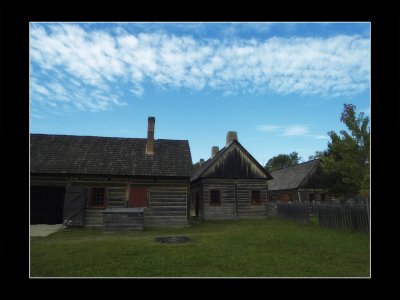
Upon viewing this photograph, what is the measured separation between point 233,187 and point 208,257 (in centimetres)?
1545

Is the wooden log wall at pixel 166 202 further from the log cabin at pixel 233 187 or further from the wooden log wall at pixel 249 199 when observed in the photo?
the wooden log wall at pixel 249 199

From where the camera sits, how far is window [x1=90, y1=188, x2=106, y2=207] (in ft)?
59.4

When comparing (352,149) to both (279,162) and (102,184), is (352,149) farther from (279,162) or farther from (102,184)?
(279,162)

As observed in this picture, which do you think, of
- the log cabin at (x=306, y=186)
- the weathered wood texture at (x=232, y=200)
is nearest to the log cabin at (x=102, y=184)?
the weathered wood texture at (x=232, y=200)

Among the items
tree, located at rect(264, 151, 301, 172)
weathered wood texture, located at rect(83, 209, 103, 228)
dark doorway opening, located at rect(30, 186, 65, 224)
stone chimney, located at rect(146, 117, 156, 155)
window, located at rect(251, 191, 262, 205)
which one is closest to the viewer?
weathered wood texture, located at rect(83, 209, 103, 228)

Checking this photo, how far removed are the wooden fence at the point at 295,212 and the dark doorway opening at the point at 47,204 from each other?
1564 centimetres

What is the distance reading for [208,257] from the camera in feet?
29.0

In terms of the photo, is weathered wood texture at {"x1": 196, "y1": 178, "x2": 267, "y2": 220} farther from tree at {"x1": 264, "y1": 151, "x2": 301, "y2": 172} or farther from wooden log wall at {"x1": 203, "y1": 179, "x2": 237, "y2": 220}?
tree at {"x1": 264, "y1": 151, "x2": 301, "y2": 172}

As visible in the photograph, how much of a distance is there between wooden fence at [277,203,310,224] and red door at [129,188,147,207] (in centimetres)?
995

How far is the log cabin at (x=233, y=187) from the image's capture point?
23.4 meters

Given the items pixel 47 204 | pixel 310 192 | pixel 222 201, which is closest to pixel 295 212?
pixel 222 201

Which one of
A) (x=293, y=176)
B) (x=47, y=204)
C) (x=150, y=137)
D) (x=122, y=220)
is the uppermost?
(x=150, y=137)

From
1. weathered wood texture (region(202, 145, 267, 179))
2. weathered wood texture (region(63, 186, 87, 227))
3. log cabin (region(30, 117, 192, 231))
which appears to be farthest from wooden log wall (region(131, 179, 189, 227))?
weathered wood texture (region(202, 145, 267, 179))

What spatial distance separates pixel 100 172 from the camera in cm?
1816
